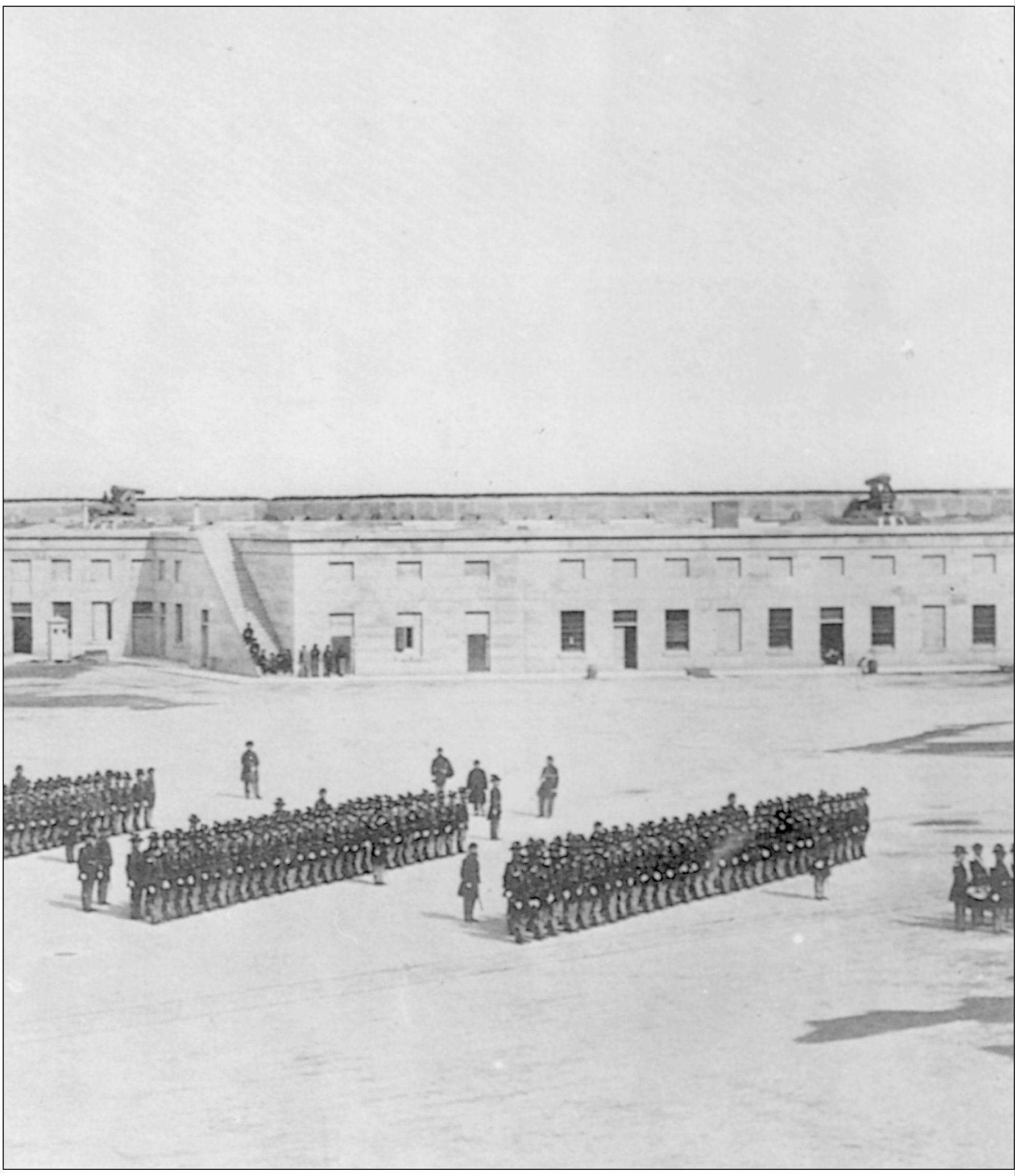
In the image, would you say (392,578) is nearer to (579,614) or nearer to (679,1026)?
(579,614)

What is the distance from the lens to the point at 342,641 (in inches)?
475

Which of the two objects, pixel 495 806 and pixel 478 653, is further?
pixel 478 653

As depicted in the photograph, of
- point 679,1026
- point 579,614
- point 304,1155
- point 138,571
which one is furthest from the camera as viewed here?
point 579,614

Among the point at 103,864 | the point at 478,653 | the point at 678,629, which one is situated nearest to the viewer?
the point at 103,864

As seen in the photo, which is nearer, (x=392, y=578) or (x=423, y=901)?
(x=423, y=901)

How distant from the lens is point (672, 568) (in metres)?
12.4

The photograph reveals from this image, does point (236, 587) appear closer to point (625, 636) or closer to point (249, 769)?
point (249, 769)

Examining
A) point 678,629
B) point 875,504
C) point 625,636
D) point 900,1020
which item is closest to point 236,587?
point 625,636

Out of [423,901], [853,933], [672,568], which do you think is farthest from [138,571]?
[853,933]

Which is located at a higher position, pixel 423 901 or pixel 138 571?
pixel 138 571

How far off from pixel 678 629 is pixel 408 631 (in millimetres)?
2185

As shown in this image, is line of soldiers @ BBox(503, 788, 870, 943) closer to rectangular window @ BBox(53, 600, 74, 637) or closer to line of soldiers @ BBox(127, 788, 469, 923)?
line of soldiers @ BBox(127, 788, 469, 923)

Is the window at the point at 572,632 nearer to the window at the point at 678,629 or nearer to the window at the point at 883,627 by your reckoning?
the window at the point at 678,629

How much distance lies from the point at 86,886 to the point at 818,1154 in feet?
16.7
